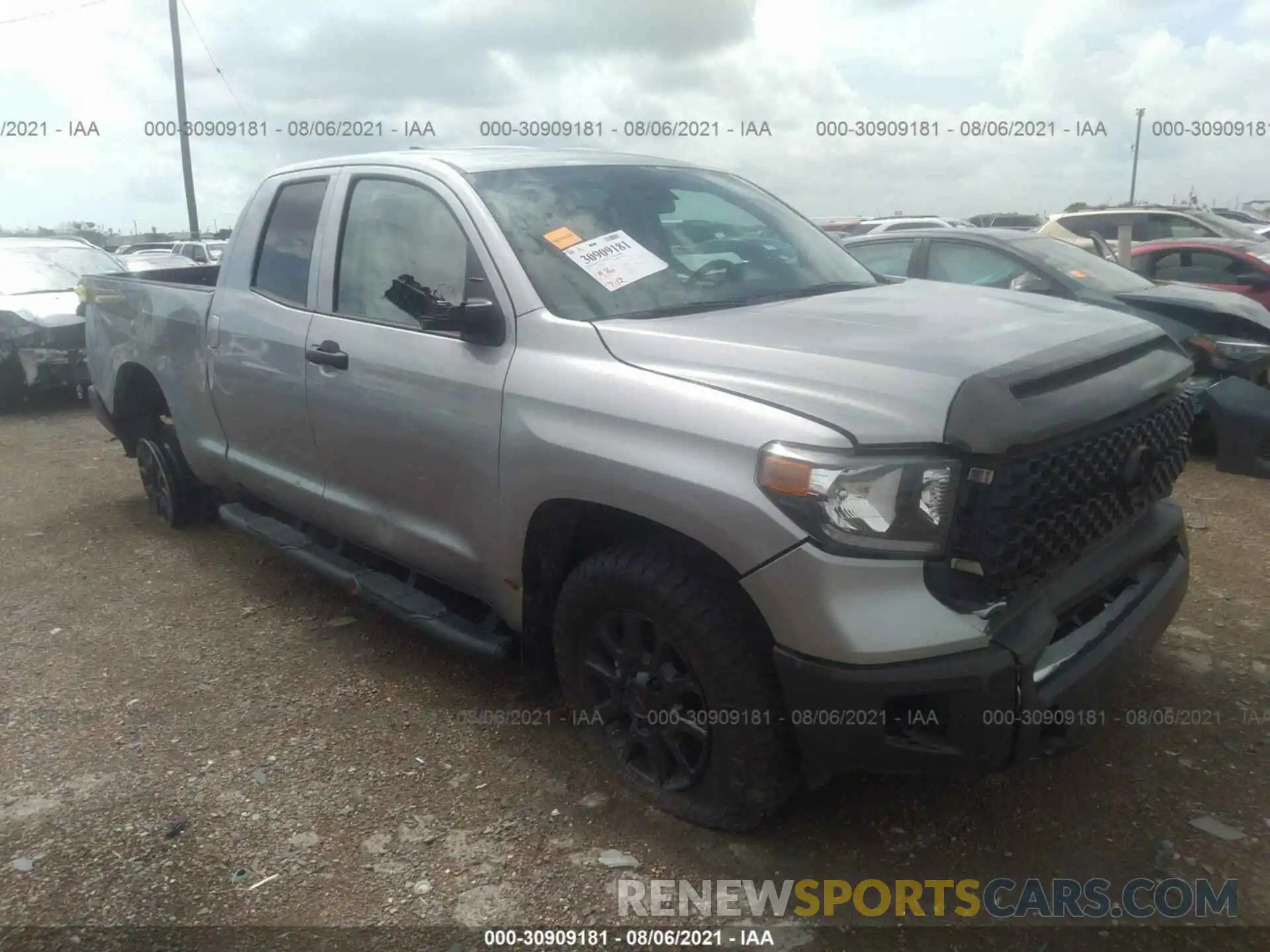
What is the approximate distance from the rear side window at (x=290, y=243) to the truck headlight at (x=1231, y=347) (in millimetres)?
5027

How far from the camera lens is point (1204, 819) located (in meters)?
2.69

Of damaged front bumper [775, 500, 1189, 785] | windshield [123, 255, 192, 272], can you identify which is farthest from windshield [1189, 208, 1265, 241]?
windshield [123, 255, 192, 272]

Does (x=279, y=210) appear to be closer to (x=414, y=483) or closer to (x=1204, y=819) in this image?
(x=414, y=483)

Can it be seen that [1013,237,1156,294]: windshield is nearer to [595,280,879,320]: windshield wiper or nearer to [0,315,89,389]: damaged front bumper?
[595,280,879,320]: windshield wiper

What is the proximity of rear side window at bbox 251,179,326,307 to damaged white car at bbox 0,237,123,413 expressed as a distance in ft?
20.1

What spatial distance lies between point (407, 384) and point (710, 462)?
4.21 ft

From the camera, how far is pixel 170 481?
5371mm

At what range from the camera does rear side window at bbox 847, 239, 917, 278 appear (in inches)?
263

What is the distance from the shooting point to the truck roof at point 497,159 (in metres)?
3.33

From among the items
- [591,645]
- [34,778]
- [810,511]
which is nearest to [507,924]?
[591,645]

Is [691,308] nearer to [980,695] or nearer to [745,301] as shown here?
[745,301]

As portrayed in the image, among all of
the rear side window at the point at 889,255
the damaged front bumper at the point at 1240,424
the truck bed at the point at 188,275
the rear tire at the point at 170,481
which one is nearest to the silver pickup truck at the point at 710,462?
the rear tire at the point at 170,481

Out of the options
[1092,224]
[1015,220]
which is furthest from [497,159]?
[1015,220]

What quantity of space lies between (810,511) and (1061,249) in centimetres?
535
